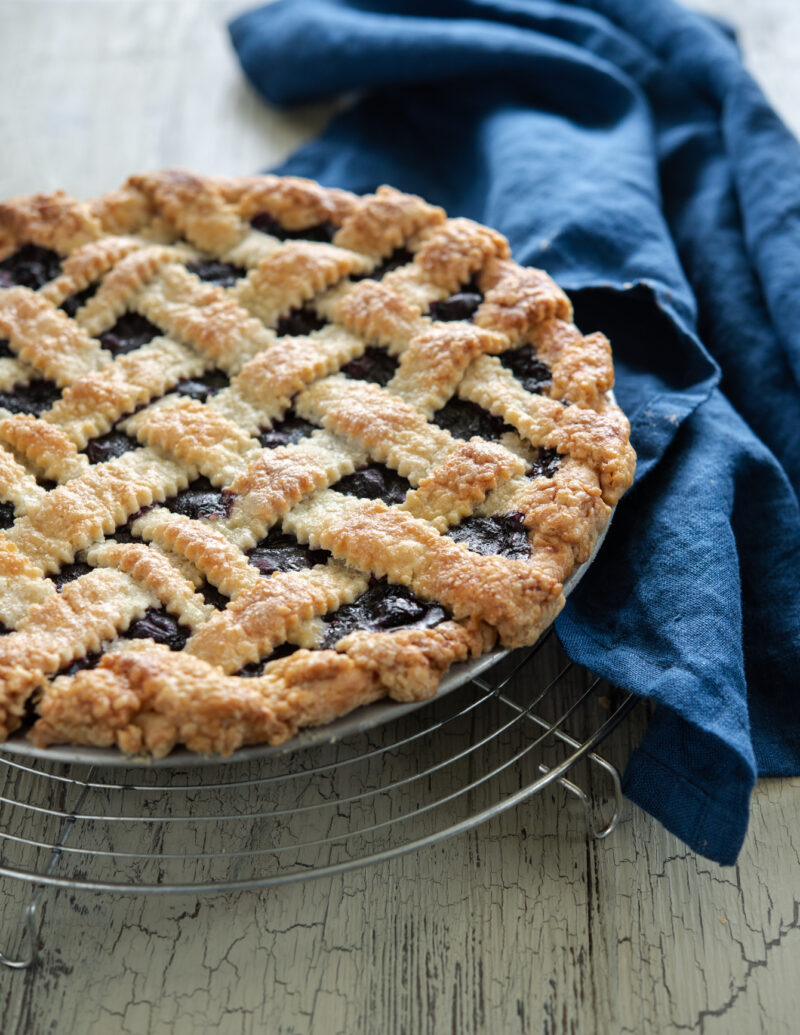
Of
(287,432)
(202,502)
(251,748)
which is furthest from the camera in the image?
(287,432)

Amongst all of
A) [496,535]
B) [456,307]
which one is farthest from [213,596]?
[456,307]

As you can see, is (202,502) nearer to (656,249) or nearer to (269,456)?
(269,456)

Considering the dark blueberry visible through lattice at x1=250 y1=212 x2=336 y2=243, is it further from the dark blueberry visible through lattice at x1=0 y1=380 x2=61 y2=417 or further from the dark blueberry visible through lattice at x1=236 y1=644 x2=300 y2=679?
the dark blueberry visible through lattice at x1=236 y1=644 x2=300 y2=679

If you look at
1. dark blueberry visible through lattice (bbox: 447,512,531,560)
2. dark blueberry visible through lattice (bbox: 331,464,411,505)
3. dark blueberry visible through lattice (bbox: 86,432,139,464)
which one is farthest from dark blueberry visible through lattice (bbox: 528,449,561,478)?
dark blueberry visible through lattice (bbox: 86,432,139,464)

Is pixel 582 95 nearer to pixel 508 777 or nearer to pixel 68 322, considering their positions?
pixel 68 322

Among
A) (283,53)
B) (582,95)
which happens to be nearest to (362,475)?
(582,95)

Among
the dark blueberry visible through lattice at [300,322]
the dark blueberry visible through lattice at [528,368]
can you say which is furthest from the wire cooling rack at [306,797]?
the dark blueberry visible through lattice at [300,322]
